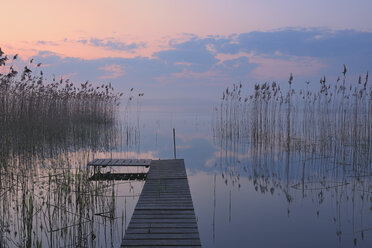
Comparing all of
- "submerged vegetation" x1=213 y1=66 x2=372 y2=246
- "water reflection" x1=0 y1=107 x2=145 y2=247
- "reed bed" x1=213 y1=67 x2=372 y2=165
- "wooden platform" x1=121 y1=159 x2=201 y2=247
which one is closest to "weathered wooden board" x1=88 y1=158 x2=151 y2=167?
"water reflection" x1=0 y1=107 x2=145 y2=247

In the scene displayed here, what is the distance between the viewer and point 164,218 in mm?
3445

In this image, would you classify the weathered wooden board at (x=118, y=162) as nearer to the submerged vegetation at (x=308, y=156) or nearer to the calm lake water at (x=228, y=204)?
the calm lake water at (x=228, y=204)

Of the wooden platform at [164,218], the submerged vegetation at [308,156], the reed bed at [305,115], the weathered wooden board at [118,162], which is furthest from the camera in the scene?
the reed bed at [305,115]

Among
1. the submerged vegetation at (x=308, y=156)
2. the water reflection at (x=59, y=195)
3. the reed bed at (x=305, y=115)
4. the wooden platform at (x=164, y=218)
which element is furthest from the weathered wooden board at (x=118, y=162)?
the reed bed at (x=305, y=115)

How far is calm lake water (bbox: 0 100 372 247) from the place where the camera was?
3.46 metres

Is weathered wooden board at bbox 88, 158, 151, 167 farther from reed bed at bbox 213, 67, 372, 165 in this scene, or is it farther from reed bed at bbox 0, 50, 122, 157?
reed bed at bbox 213, 67, 372, 165

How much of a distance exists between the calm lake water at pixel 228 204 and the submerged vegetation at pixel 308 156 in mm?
24

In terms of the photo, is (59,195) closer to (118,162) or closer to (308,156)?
(118,162)

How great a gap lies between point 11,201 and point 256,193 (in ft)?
12.9

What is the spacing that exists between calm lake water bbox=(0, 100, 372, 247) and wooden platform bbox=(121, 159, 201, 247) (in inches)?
11.1

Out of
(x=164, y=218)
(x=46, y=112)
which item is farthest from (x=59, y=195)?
(x=46, y=112)

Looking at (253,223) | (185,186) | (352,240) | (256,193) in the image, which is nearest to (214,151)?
(256,193)

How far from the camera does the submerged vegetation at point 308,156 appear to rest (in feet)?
16.4

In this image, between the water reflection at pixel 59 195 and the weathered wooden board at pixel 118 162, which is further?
the weathered wooden board at pixel 118 162
